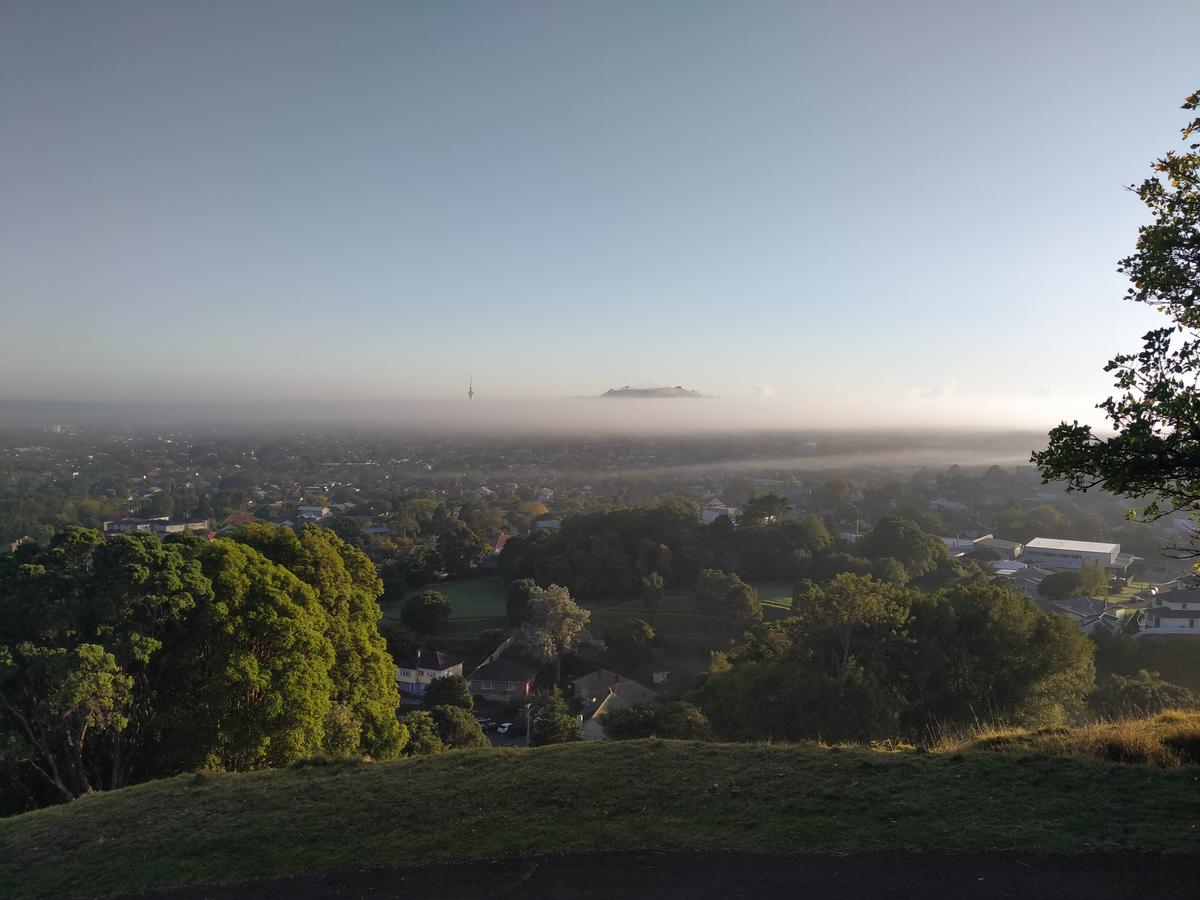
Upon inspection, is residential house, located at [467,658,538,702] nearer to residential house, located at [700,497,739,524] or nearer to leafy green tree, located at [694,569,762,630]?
leafy green tree, located at [694,569,762,630]

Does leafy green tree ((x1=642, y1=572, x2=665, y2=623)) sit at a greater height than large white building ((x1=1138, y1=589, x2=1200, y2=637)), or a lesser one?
lesser

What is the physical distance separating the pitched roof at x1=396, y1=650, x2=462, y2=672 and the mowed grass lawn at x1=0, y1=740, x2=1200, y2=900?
21.7m

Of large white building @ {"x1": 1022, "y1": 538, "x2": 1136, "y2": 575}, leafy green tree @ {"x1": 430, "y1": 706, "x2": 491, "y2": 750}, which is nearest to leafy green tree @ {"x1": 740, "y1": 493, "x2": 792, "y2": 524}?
large white building @ {"x1": 1022, "y1": 538, "x2": 1136, "y2": 575}

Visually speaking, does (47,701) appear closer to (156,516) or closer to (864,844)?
(864,844)

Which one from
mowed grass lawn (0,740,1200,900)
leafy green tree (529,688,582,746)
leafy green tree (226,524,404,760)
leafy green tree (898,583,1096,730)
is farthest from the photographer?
leafy green tree (529,688,582,746)

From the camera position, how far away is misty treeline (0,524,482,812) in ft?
29.7

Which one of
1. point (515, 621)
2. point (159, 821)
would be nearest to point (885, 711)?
point (159, 821)

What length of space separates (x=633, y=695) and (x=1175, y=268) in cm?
2222

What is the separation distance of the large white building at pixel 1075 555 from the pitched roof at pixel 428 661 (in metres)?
35.8

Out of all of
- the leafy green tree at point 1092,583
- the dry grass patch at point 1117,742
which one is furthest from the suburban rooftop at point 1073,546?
the dry grass patch at point 1117,742

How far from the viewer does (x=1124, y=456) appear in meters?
4.92

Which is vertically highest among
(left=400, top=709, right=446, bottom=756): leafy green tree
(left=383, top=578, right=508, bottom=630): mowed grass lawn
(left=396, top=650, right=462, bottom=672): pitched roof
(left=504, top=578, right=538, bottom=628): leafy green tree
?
(left=400, top=709, right=446, bottom=756): leafy green tree

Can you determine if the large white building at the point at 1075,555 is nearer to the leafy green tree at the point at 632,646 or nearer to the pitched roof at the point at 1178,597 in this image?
the pitched roof at the point at 1178,597

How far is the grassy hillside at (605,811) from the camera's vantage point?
5477 mm
